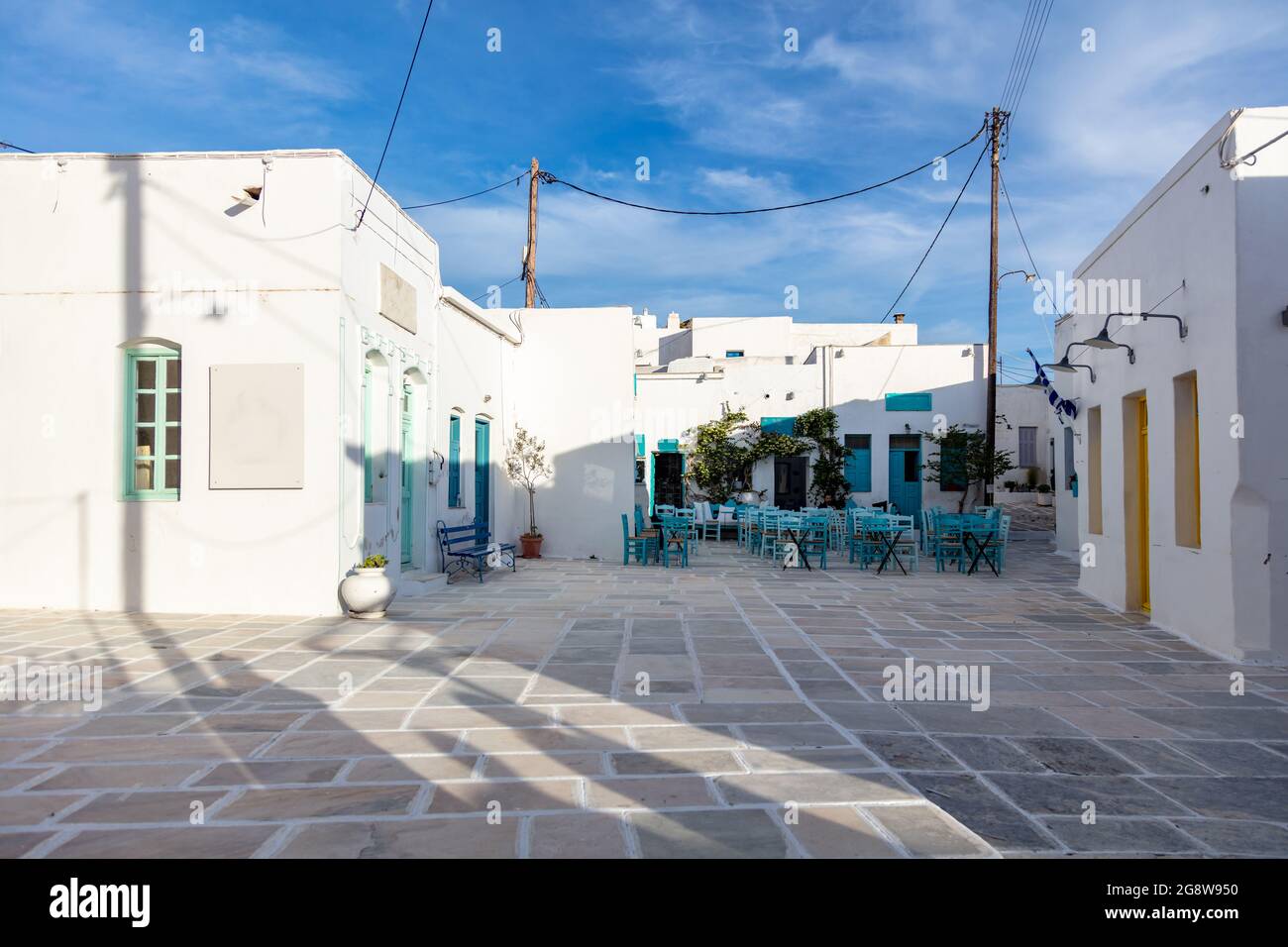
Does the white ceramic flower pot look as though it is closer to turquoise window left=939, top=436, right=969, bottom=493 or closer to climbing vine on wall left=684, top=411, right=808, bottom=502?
climbing vine on wall left=684, top=411, right=808, bottom=502

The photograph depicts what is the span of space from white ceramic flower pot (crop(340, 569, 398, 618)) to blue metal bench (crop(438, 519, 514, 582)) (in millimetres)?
2362

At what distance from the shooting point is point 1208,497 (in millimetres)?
6180

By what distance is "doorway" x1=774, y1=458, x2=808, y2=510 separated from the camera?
18688 mm

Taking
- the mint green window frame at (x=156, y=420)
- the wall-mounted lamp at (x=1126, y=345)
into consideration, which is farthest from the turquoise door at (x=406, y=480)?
the wall-mounted lamp at (x=1126, y=345)

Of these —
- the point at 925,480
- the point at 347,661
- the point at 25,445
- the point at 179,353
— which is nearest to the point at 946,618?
the point at 347,661

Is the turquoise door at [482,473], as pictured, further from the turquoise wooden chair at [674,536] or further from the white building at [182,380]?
the white building at [182,380]

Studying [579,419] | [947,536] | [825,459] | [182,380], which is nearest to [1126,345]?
[947,536]

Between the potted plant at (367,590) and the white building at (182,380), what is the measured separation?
27 cm

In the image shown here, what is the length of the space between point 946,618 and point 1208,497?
2358 millimetres

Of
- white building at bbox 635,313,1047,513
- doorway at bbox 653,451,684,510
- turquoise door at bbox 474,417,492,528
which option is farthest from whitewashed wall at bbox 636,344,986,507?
turquoise door at bbox 474,417,492,528

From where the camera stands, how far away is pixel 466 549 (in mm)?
10398

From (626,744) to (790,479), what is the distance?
15333 mm

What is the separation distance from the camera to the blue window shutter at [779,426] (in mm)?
18844
